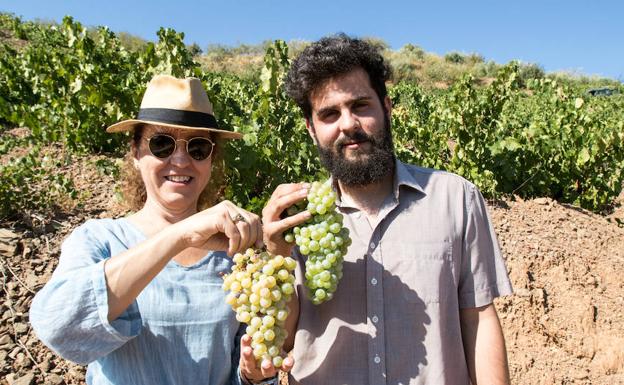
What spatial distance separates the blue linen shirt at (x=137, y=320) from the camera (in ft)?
5.09

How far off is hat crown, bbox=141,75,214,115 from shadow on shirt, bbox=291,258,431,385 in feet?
3.06

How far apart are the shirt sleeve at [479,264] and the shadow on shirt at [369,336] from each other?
230 mm

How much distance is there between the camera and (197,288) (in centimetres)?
189

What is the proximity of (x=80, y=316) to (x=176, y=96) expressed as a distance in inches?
38.4

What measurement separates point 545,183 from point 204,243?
748cm

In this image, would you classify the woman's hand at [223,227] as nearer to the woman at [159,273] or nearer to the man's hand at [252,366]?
the woman at [159,273]

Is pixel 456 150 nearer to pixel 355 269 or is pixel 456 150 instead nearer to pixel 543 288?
pixel 543 288

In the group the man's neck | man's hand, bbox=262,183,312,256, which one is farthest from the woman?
the man's neck

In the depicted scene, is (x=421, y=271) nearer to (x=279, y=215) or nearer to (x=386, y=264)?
(x=386, y=264)

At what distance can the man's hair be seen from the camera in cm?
208

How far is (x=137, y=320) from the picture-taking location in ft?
5.53

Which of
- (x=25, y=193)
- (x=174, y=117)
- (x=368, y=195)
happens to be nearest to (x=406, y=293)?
(x=368, y=195)

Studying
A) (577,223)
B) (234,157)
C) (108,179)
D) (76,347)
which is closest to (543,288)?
(577,223)

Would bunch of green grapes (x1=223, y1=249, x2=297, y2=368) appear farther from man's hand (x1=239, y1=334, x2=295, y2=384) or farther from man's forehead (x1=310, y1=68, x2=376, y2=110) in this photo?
man's forehead (x1=310, y1=68, x2=376, y2=110)
